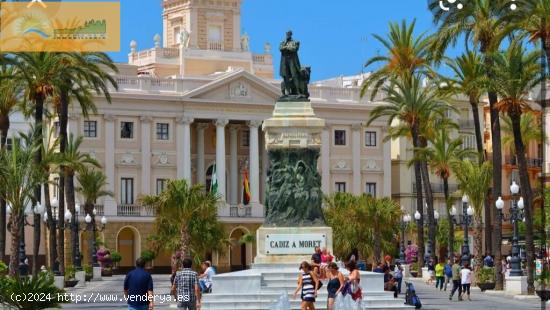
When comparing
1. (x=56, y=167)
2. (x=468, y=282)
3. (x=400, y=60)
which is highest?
(x=400, y=60)

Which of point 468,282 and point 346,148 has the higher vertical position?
point 346,148

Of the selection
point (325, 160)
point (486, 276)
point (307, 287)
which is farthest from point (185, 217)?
point (325, 160)

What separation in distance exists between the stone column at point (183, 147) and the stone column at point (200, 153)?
2.48 m

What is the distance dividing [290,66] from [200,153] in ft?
199

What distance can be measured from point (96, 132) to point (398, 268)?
51.3 meters

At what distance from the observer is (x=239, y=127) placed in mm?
113000

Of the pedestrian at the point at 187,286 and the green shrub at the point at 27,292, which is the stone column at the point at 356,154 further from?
the pedestrian at the point at 187,286

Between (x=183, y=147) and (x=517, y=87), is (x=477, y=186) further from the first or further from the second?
(x=183, y=147)

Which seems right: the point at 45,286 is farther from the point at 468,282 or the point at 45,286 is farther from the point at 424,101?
the point at 424,101

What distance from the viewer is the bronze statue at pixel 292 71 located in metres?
51.2

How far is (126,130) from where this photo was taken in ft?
351

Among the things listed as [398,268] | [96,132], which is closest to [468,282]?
[398,268]

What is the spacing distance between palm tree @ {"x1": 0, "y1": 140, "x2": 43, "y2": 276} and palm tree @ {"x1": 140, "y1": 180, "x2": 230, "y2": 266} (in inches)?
575

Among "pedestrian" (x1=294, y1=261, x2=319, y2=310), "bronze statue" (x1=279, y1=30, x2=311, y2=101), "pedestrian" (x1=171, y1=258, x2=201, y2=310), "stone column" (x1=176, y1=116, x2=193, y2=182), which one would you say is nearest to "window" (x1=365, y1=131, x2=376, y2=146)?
"stone column" (x1=176, y1=116, x2=193, y2=182)
